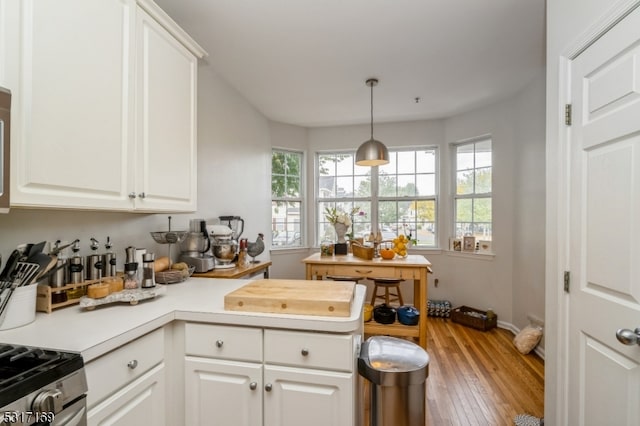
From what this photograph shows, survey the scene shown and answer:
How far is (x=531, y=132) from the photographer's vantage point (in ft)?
9.95

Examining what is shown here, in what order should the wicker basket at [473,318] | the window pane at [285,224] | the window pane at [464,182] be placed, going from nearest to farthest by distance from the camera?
the wicker basket at [473,318] < the window pane at [464,182] < the window pane at [285,224]

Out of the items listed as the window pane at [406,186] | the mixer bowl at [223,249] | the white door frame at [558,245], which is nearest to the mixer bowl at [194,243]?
the mixer bowl at [223,249]

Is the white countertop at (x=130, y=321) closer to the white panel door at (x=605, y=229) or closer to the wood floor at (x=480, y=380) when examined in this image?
the white panel door at (x=605, y=229)

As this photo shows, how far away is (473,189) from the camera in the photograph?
3867 millimetres

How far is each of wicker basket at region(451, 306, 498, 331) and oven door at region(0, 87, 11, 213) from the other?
3954mm

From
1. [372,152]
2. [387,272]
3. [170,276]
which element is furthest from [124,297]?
[372,152]

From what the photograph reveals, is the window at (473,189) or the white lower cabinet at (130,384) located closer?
the white lower cabinet at (130,384)

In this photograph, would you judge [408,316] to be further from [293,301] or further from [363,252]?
[293,301]

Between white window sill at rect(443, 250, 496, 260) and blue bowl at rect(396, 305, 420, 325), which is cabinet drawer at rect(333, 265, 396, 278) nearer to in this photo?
blue bowl at rect(396, 305, 420, 325)

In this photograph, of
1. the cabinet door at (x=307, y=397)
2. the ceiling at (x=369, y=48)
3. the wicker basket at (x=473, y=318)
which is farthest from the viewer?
the wicker basket at (x=473, y=318)

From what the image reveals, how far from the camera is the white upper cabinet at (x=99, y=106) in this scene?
3.26 ft

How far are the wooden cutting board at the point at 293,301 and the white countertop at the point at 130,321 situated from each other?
26mm

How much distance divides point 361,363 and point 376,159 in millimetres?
2132

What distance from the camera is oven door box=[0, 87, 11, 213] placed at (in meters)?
0.87
